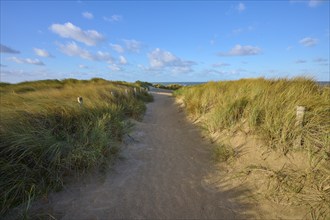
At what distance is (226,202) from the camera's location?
3666 mm

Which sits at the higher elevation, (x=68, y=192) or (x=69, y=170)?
(x=69, y=170)

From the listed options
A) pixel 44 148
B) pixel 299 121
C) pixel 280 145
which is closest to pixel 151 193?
pixel 44 148

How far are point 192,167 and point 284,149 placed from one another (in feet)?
6.53

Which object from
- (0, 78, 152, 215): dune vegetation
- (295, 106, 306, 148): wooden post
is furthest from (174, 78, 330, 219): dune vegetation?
(0, 78, 152, 215): dune vegetation

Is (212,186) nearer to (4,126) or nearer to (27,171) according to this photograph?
(27,171)

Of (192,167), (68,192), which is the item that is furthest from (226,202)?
(68,192)

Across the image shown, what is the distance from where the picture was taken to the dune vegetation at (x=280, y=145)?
3428 mm

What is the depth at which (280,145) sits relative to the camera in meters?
4.49

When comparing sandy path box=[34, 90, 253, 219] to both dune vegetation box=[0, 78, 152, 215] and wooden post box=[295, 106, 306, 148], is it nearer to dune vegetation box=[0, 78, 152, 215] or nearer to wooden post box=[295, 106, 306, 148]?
dune vegetation box=[0, 78, 152, 215]

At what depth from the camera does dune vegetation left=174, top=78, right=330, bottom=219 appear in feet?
11.2

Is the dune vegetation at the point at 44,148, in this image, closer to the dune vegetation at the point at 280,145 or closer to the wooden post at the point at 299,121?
the dune vegetation at the point at 280,145

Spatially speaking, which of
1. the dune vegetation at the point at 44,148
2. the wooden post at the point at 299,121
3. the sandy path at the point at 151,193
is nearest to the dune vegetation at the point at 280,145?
the wooden post at the point at 299,121

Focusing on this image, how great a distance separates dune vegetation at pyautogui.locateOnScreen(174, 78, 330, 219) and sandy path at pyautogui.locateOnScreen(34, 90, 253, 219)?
24.5 inches

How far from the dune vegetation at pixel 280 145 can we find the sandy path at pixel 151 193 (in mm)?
622
